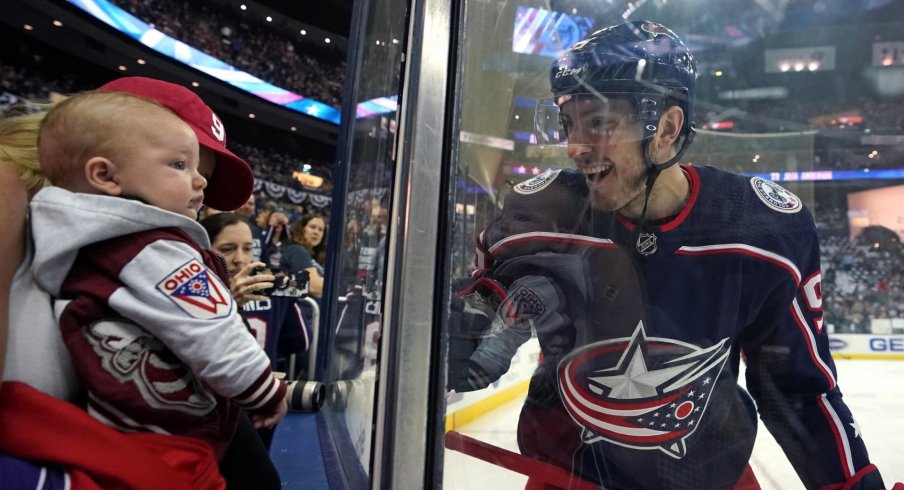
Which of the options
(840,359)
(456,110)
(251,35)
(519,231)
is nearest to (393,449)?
(519,231)

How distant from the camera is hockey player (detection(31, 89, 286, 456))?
0.50 meters

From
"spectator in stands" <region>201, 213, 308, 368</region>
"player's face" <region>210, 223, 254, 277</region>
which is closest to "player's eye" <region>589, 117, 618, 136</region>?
"spectator in stands" <region>201, 213, 308, 368</region>

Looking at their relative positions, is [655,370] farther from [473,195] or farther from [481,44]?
[481,44]

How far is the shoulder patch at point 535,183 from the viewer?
0.64 m

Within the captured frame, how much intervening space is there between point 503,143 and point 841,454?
1.62 feet

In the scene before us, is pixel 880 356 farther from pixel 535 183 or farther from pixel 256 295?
pixel 256 295

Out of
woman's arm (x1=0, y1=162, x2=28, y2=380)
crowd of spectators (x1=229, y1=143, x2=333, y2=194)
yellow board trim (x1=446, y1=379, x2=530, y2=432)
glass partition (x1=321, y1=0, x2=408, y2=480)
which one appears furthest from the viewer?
crowd of spectators (x1=229, y1=143, x2=333, y2=194)

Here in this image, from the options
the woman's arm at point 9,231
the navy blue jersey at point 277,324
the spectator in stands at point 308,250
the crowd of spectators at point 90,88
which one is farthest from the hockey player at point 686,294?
the crowd of spectators at point 90,88

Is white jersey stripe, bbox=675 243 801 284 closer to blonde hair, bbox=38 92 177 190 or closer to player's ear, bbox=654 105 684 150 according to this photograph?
player's ear, bbox=654 105 684 150

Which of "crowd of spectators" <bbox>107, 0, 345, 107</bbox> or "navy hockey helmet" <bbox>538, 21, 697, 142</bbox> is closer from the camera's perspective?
"navy hockey helmet" <bbox>538, 21, 697, 142</bbox>

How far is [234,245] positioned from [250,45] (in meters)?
11.2

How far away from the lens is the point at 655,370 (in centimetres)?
61

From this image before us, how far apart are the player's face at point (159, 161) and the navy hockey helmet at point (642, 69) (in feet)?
1.38

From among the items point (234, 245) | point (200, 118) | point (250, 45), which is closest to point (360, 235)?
point (234, 245)
